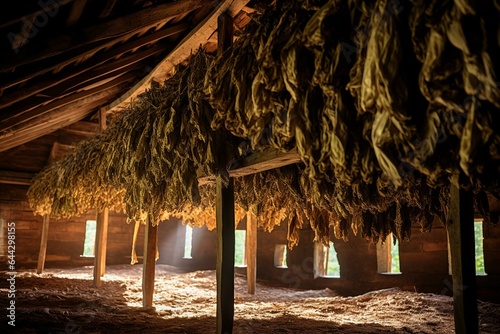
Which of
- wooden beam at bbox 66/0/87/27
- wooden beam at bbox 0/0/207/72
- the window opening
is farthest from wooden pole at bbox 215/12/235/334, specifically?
the window opening

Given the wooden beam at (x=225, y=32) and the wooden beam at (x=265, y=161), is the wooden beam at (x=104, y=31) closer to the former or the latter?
the wooden beam at (x=225, y=32)

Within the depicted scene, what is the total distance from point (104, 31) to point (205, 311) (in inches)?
190

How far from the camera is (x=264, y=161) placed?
2.79 metres

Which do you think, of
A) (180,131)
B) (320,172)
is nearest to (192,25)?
(180,131)

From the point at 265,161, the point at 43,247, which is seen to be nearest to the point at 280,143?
the point at 265,161

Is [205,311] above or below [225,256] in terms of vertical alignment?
below

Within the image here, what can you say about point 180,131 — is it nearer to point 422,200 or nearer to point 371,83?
point 371,83

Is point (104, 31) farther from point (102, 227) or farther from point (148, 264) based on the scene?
point (102, 227)

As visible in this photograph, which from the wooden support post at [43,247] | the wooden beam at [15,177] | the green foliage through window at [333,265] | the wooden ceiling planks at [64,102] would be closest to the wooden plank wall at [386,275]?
the wooden ceiling planks at [64,102]

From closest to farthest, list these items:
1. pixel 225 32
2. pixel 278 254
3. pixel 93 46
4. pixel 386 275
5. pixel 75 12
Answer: pixel 75 12, pixel 93 46, pixel 225 32, pixel 386 275, pixel 278 254

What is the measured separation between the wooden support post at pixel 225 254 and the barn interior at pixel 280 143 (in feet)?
0.06

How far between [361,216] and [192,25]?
3.23 metres

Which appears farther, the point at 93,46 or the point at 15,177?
the point at 15,177

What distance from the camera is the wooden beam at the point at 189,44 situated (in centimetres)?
376
